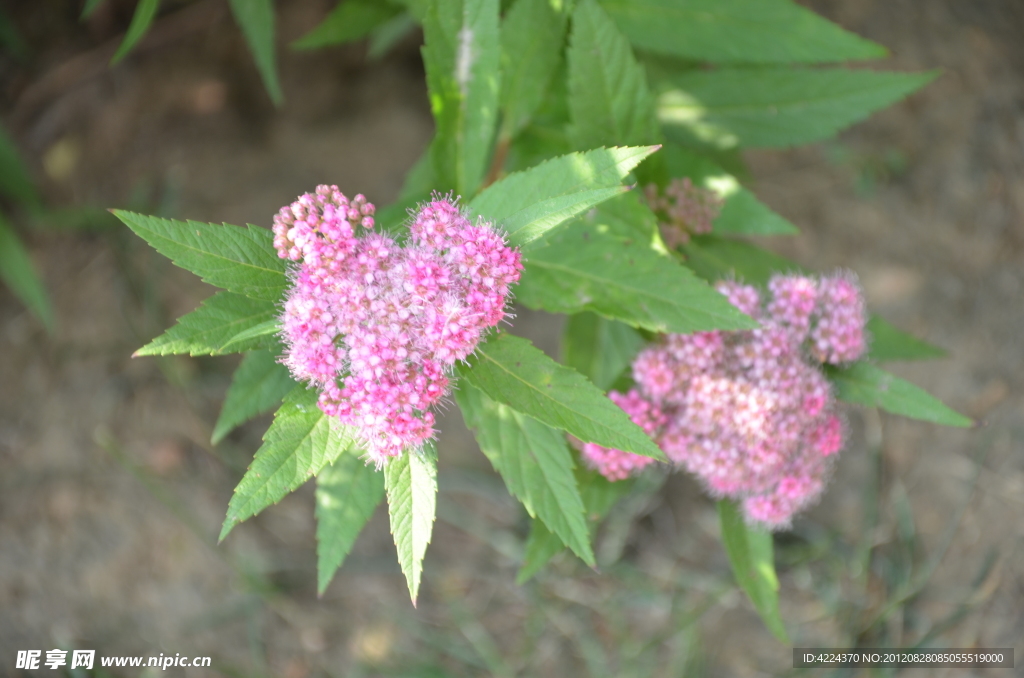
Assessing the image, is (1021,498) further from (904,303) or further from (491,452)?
(491,452)

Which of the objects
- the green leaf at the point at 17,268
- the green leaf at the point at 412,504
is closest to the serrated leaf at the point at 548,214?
the green leaf at the point at 412,504

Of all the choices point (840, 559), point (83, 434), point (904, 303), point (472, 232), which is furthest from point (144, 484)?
point (904, 303)

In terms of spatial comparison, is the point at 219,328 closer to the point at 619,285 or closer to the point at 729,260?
the point at 619,285

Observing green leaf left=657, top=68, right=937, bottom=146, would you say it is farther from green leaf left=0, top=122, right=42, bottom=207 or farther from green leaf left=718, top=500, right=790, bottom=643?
green leaf left=0, top=122, right=42, bottom=207

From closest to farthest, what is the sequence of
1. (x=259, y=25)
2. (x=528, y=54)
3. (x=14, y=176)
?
(x=528, y=54), (x=259, y=25), (x=14, y=176)

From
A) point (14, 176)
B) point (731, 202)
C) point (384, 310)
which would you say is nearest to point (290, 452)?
point (384, 310)

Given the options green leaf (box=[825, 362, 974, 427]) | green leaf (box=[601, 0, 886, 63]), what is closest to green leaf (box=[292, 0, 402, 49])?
green leaf (box=[601, 0, 886, 63])
